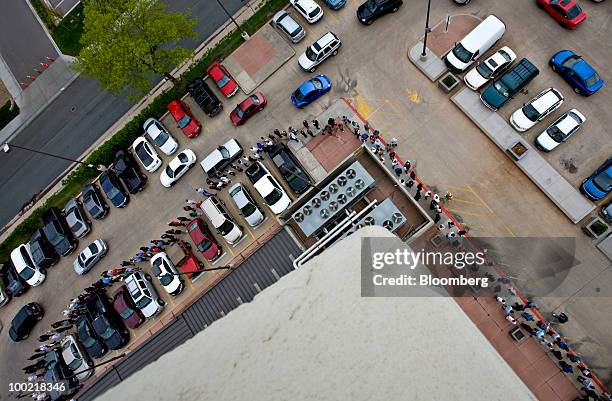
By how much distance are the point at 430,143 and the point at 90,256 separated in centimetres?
2699

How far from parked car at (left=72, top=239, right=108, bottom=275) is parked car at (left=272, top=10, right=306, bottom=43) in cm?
2193

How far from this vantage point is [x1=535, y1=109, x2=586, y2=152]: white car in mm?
29234

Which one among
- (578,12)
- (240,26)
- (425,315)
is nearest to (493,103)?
(578,12)

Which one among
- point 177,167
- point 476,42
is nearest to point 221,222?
point 177,167

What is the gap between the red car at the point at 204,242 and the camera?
107 feet

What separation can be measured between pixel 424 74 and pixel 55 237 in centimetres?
3127

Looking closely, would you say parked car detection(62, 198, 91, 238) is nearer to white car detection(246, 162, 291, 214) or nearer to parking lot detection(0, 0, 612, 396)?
parking lot detection(0, 0, 612, 396)

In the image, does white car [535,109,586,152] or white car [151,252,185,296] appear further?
white car [151,252,185,296]

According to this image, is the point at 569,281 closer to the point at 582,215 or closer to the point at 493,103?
the point at 582,215

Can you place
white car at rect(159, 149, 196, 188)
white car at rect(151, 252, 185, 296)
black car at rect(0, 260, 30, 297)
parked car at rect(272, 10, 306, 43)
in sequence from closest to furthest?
1. white car at rect(151, 252, 185, 296)
2. white car at rect(159, 149, 196, 188)
3. parked car at rect(272, 10, 306, 43)
4. black car at rect(0, 260, 30, 297)

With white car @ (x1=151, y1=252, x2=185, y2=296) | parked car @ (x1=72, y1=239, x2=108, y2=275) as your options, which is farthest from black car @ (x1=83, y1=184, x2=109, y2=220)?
white car @ (x1=151, y1=252, x2=185, y2=296)

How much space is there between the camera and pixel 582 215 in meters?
28.6

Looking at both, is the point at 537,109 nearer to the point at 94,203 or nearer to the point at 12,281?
the point at 94,203

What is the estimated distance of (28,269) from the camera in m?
35.8
